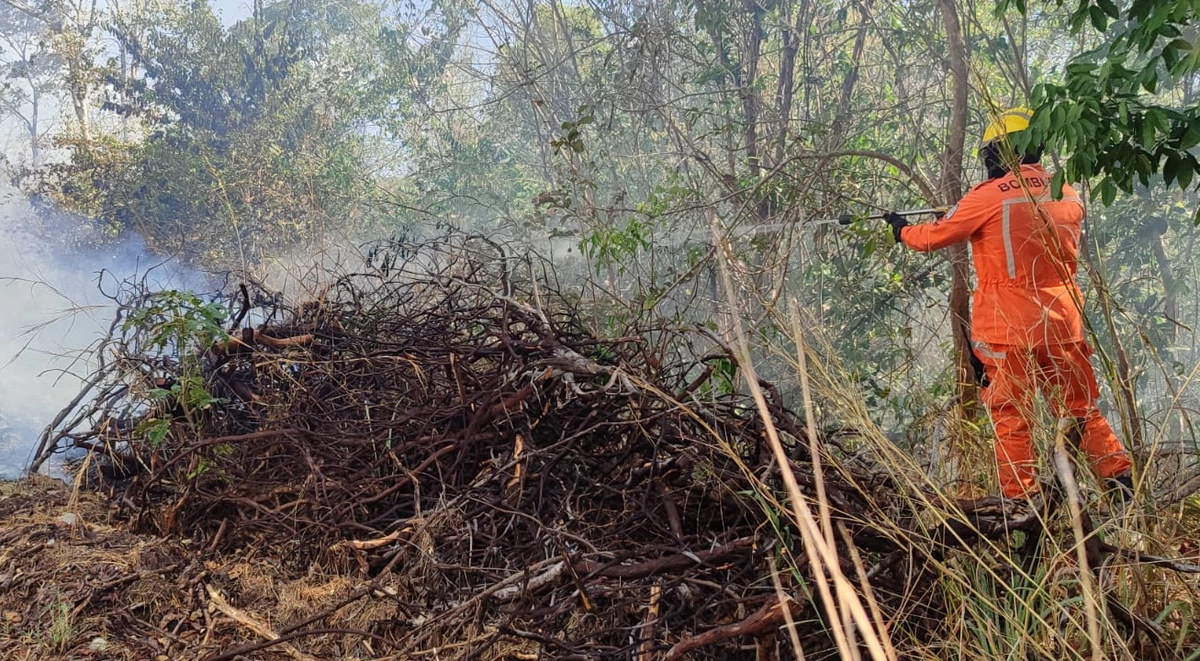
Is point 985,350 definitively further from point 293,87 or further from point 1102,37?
point 293,87

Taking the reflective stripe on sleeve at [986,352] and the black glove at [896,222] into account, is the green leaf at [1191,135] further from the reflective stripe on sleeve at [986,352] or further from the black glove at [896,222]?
the black glove at [896,222]

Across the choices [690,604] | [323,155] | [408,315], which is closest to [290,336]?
[408,315]

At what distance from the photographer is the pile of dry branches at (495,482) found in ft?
A: 6.04

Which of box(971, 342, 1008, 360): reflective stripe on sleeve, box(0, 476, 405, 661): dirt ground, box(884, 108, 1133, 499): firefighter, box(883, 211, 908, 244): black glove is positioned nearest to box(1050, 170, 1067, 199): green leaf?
box(884, 108, 1133, 499): firefighter

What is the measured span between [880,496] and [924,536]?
380 millimetres

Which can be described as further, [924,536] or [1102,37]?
[1102,37]

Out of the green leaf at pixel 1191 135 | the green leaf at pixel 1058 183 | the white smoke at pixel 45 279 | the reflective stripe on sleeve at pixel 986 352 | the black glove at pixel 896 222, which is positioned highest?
the white smoke at pixel 45 279

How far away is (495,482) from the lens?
8.48 ft

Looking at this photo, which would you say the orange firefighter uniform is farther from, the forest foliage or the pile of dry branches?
the pile of dry branches

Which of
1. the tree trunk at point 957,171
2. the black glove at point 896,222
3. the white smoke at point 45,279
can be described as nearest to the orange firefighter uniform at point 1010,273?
the black glove at point 896,222

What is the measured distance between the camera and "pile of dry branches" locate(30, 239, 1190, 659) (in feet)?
6.04

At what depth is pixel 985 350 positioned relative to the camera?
3322 millimetres

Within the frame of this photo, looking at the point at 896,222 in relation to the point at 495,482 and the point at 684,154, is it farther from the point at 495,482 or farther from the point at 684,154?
the point at 495,482

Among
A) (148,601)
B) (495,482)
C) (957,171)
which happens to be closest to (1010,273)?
(957,171)
